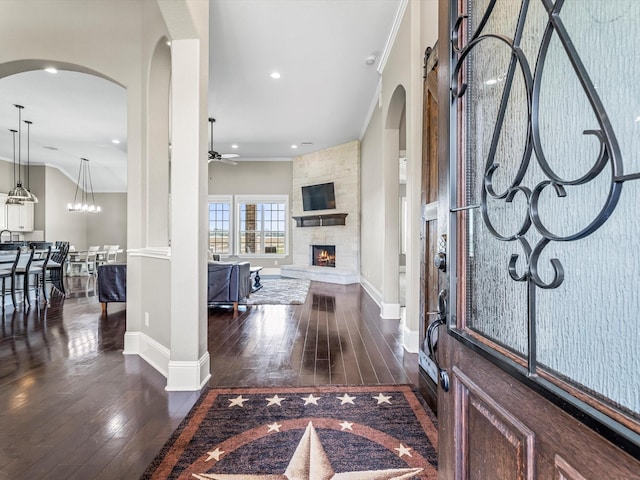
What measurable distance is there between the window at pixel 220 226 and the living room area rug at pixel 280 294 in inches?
123

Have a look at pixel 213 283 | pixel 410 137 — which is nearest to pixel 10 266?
pixel 213 283

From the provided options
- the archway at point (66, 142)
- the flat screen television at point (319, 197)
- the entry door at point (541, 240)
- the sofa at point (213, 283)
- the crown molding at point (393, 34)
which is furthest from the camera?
the flat screen television at point (319, 197)

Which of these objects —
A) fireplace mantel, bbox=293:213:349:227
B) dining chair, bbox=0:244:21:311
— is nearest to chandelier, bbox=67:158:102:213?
dining chair, bbox=0:244:21:311

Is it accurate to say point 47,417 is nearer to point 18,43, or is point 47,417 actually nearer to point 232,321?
point 232,321

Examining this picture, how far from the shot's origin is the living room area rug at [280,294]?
5.45 metres

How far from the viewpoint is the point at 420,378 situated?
258cm

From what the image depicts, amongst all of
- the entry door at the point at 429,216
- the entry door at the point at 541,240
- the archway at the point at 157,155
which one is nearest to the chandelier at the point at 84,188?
the archway at the point at 157,155

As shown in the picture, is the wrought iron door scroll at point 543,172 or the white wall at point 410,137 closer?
the wrought iron door scroll at point 543,172

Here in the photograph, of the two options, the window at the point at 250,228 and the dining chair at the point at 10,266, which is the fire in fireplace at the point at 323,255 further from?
the dining chair at the point at 10,266

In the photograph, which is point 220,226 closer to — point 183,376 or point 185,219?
point 185,219

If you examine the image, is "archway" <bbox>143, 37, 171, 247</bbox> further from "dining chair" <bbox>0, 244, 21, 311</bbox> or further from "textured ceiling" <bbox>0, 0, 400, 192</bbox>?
"dining chair" <bbox>0, 244, 21, 311</bbox>

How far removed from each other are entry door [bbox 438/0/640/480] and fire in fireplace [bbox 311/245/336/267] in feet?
25.6

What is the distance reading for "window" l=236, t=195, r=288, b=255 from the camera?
9.97 m

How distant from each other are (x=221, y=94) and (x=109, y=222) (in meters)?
8.82
